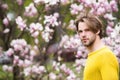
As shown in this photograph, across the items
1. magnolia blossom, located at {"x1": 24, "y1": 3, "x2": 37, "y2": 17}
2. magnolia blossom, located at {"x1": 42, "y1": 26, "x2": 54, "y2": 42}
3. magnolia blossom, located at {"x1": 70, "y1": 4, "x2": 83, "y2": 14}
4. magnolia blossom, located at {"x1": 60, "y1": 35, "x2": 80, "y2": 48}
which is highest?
magnolia blossom, located at {"x1": 24, "y1": 3, "x2": 37, "y2": 17}

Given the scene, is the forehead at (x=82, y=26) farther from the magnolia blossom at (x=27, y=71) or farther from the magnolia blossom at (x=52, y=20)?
the magnolia blossom at (x=27, y=71)

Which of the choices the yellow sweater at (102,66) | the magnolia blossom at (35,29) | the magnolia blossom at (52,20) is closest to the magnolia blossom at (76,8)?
the magnolia blossom at (52,20)

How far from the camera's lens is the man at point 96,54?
10.5 feet

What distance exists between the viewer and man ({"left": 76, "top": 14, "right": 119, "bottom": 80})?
10.5ft

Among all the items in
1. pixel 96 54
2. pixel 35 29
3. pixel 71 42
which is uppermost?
pixel 35 29

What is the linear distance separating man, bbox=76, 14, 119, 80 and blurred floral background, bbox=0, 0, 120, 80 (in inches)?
130

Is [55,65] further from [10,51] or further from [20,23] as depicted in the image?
[20,23]

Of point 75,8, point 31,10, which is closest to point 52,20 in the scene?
point 75,8

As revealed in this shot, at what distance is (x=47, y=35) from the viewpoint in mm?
6996

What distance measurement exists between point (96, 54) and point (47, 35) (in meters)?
3.75

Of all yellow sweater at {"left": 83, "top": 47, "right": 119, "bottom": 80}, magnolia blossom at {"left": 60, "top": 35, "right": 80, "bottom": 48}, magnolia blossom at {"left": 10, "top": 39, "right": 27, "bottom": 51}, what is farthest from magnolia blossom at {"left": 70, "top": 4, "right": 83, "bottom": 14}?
yellow sweater at {"left": 83, "top": 47, "right": 119, "bottom": 80}

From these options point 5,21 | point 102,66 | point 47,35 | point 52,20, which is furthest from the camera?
point 5,21

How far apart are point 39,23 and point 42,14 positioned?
318 mm

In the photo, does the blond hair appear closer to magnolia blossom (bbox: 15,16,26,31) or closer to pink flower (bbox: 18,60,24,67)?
magnolia blossom (bbox: 15,16,26,31)
